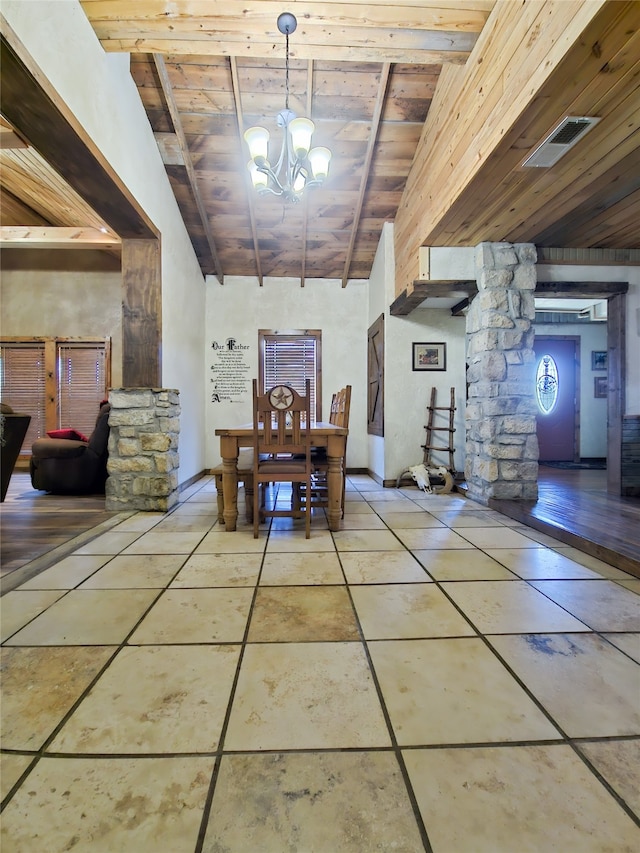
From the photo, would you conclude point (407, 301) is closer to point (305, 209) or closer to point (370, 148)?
point (370, 148)

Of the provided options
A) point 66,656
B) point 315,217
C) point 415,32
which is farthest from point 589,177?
point 66,656

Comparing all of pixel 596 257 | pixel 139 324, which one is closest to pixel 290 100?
pixel 139 324

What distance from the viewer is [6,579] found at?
194 cm

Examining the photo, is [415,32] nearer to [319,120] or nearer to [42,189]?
[319,120]

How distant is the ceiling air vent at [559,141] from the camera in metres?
1.99

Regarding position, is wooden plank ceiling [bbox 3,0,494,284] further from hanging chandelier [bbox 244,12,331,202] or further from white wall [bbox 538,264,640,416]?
white wall [bbox 538,264,640,416]

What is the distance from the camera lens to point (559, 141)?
213 cm

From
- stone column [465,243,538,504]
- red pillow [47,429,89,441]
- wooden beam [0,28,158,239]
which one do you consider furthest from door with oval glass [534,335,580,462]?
red pillow [47,429,89,441]

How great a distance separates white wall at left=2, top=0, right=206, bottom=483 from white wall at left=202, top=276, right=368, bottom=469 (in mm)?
236

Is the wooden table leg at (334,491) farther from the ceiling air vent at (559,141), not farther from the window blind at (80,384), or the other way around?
the window blind at (80,384)

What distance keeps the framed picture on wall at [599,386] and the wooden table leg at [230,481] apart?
20.6 ft

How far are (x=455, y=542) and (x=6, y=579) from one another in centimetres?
258

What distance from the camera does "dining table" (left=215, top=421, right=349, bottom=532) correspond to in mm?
2838

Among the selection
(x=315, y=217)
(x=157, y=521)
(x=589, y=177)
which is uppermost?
(x=315, y=217)
